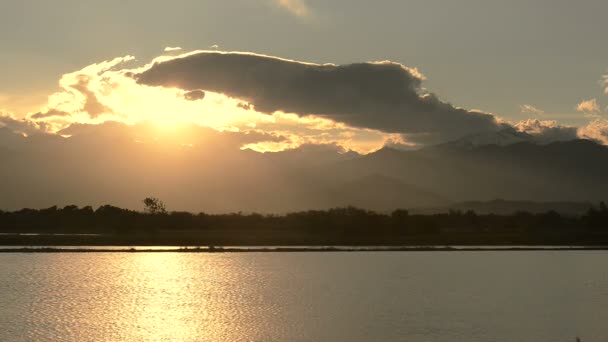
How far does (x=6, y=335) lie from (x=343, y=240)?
156173 mm

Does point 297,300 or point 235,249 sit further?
point 235,249

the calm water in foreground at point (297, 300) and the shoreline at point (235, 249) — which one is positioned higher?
the shoreline at point (235, 249)

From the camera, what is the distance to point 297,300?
231 feet

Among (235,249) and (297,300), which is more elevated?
(235,249)

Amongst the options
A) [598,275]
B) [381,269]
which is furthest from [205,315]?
[598,275]

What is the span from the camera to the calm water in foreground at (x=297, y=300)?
50.0 meters

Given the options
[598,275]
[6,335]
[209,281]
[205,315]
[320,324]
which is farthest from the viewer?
[598,275]

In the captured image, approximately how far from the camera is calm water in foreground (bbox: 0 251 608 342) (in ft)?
164

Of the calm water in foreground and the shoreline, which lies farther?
the shoreline

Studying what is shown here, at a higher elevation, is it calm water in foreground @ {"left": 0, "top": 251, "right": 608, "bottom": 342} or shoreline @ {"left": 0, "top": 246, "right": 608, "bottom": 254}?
shoreline @ {"left": 0, "top": 246, "right": 608, "bottom": 254}

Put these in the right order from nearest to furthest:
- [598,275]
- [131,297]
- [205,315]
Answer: [205,315] → [131,297] → [598,275]

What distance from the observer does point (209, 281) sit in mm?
90375

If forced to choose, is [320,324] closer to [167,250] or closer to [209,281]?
[209,281]

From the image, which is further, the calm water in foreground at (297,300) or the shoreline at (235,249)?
the shoreline at (235,249)
